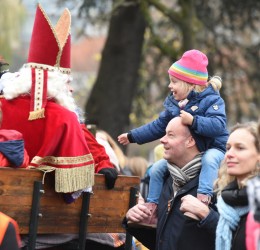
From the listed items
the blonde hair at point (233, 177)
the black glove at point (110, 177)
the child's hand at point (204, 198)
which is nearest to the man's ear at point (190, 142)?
the child's hand at point (204, 198)

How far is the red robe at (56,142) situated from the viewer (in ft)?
23.0

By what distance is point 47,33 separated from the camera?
292 inches

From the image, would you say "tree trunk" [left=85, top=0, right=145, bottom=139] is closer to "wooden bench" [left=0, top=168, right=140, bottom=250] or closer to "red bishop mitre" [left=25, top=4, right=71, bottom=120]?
"wooden bench" [left=0, top=168, right=140, bottom=250]

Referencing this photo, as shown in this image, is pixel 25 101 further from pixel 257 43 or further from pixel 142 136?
pixel 257 43

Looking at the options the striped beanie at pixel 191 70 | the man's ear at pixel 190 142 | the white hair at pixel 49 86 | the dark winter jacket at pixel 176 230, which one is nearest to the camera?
the dark winter jacket at pixel 176 230

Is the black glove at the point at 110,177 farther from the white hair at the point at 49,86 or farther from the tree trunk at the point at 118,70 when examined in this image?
the tree trunk at the point at 118,70

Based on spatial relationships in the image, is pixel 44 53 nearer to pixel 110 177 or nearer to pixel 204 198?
pixel 110 177

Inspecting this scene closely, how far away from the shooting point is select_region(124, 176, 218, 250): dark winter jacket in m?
6.09

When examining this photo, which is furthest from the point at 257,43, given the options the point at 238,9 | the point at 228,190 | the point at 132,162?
the point at 228,190

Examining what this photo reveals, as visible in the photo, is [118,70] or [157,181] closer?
[157,181]

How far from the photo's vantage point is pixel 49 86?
728 centimetres

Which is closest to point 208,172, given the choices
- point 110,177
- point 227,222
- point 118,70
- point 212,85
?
point 212,85

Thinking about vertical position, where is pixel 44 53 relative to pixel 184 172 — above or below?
above

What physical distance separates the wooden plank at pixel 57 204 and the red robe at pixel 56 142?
0.48 ft
